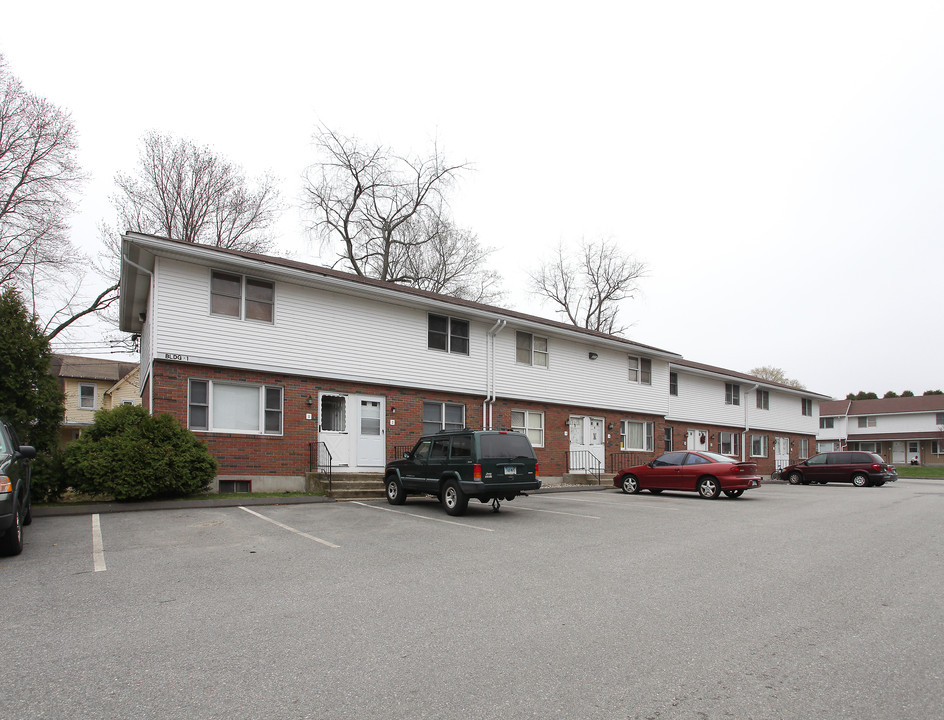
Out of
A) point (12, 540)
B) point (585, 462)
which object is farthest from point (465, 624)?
point (585, 462)

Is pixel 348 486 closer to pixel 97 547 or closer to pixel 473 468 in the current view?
pixel 473 468

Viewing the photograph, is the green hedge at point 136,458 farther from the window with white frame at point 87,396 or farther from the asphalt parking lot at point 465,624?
the window with white frame at point 87,396

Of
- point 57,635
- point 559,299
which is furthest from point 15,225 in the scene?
point 559,299

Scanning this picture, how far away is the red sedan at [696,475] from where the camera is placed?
1844 centimetres

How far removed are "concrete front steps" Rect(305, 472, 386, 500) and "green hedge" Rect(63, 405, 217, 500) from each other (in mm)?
2749

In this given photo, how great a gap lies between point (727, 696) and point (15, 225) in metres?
30.4

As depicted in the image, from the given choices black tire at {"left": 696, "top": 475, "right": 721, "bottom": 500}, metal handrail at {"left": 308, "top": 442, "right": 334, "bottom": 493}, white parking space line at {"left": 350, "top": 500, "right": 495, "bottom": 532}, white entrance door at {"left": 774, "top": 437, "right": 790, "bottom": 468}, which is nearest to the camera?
white parking space line at {"left": 350, "top": 500, "right": 495, "bottom": 532}

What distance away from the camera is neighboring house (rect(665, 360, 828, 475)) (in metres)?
31.5

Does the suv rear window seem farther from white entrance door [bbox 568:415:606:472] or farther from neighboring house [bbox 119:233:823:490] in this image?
white entrance door [bbox 568:415:606:472]

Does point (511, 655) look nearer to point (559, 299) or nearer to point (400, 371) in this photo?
point (400, 371)

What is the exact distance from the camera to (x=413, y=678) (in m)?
4.21

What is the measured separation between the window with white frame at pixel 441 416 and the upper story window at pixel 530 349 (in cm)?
320

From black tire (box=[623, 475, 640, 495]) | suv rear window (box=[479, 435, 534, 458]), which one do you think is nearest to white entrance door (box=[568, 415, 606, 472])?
black tire (box=[623, 475, 640, 495])

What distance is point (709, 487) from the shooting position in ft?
61.5
